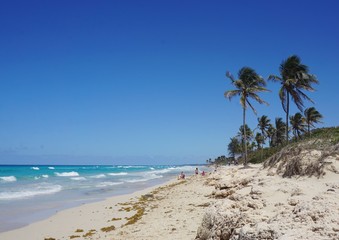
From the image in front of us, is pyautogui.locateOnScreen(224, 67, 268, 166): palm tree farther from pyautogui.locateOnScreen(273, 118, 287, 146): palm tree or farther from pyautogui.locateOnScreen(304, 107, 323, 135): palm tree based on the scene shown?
pyautogui.locateOnScreen(273, 118, 287, 146): palm tree

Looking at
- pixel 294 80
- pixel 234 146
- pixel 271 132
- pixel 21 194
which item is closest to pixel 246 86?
pixel 294 80

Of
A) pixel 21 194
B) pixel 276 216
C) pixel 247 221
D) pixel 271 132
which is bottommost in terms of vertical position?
pixel 21 194

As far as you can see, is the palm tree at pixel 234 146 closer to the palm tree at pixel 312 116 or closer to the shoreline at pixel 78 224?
the palm tree at pixel 312 116

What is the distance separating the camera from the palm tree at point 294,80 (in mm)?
29547

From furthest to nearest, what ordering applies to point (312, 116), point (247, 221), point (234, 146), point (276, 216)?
1. point (234, 146)
2. point (312, 116)
3. point (247, 221)
4. point (276, 216)

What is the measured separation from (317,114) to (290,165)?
158ft

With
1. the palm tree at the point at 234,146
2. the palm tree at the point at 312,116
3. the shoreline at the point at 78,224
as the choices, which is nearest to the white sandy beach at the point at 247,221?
the shoreline at the point at 78,224

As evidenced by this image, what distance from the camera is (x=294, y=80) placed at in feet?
96.5

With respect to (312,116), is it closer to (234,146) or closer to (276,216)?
(234,146)

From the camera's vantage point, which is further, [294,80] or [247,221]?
[294,80]

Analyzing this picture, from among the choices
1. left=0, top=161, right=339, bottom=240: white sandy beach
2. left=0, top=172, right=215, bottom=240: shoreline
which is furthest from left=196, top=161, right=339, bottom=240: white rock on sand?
left=0, top=172, right=215, bottom=240: shoreline

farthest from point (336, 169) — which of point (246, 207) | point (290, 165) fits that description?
point (246, 207)

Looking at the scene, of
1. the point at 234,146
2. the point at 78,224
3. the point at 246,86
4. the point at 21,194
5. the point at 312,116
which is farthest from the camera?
the point at 234,146

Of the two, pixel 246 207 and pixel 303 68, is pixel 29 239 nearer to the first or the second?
pixel 246 207
